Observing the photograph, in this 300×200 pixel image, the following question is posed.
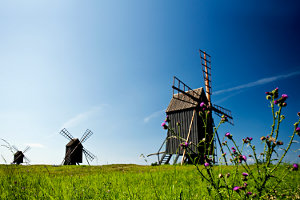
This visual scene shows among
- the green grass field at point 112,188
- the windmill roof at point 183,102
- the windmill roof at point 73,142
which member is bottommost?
the green grass field at point 112,188

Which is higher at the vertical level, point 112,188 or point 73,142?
point 73,142

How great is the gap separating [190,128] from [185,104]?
260 cm

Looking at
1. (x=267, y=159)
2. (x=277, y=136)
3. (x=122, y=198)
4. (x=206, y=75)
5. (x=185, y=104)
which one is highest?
(x=206, y=75)

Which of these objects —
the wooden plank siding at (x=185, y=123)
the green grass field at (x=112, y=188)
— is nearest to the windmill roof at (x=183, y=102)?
the wooden plank siding at (x=185, y=123)

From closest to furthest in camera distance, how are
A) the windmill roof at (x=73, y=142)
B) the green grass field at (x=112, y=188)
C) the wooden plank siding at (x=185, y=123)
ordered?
the green grass field at (x=112, y=188) < the wooden plank siding at (x=185, y=123) < the windmill roof at (x=73, y=142)

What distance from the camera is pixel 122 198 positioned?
2.82 meters

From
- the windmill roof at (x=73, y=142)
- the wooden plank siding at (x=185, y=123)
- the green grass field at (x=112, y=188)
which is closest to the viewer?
the green grass field at (x=112, y=188)

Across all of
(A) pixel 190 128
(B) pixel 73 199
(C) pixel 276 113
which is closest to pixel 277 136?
(C) pixel 276 113

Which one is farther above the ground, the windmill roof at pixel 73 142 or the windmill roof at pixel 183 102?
the windmill roof at pixel 183 102

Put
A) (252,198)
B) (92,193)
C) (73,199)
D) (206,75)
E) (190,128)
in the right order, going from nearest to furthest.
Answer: (252,198), (73,199), (92,193), (190,128), (206,75)

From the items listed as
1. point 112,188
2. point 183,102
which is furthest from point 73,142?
point 112,188

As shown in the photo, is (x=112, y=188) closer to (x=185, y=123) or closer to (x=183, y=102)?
(x=185, y=123)

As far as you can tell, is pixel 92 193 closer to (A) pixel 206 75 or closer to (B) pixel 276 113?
(B) pixel 276 113

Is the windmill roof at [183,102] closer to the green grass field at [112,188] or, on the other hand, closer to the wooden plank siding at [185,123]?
the wooden plank siding at [185,123]
